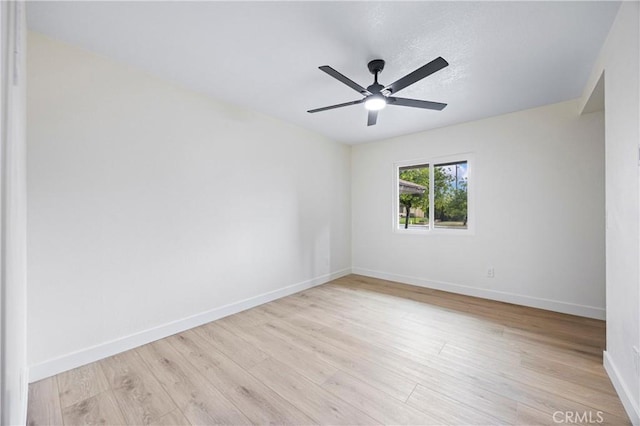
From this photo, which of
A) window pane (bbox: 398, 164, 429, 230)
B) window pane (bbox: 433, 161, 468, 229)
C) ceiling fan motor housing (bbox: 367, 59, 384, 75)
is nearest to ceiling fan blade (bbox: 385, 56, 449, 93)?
ceiling fan motor housing (bbox: 367, 59, 384, 75)

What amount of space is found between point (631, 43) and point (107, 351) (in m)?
4.13

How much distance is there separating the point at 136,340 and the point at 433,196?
13.2ft

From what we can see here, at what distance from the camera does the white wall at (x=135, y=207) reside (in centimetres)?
195

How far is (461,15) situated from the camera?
1.73 meters

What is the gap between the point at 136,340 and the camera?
7.72 ft

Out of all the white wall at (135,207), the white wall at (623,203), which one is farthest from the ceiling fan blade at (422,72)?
the white wall at (135,207)

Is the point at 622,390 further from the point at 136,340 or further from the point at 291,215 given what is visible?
the point at 136,340

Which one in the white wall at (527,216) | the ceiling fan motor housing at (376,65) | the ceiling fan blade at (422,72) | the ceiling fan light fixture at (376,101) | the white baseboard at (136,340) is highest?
the ceiling fan motor housing at (376,65)

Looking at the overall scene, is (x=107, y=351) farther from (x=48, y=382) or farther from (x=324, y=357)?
(x=324, y=357)

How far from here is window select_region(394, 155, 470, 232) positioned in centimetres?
388

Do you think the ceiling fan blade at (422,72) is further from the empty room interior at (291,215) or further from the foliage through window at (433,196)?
the foliage through window at (433,196)

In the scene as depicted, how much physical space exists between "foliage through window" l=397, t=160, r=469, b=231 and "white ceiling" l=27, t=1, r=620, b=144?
129cm

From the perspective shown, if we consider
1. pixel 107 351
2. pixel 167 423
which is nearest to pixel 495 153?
pixel 167 423

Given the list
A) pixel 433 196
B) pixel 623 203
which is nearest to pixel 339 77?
pixel 623 203
